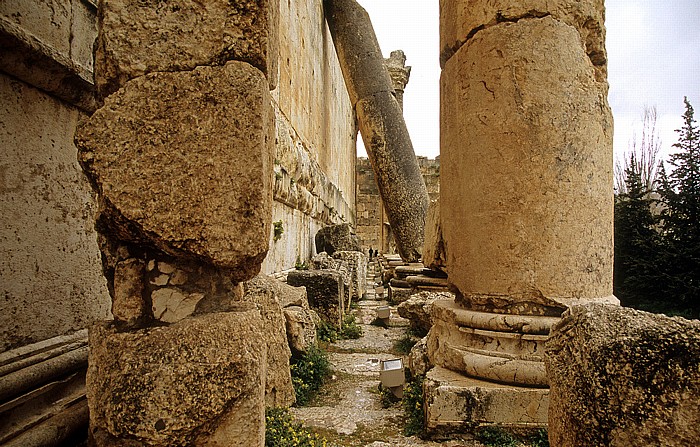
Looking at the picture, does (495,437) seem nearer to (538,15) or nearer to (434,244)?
(434,244)

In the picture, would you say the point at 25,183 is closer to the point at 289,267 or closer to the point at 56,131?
the point at 56,131

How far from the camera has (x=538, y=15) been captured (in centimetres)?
317

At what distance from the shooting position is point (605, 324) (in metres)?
1.52

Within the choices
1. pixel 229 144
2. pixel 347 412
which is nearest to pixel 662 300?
pixel 347 412

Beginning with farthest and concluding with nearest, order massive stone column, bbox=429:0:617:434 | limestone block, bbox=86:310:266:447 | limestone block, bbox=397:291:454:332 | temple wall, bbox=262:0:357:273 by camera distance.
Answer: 1. temple wall, bbox=262:0:357:273
2. limestone block, bbox=397:291:454:332
3. massive stone column, bbox=429:0:617:434
4. limestone block, bbox=86:310:266:447

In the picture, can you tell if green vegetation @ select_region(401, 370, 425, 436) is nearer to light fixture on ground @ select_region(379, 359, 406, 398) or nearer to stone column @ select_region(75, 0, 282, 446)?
light fixture on ground @ select_region(379, 359, 406, 398)

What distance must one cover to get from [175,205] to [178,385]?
1.97 ft

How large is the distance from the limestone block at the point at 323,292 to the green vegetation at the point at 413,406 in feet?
6.25

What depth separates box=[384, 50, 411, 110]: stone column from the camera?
58.5 ft

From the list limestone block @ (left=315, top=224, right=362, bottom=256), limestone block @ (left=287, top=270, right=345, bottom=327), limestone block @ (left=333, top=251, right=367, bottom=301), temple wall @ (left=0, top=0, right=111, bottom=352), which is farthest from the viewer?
limestone block @ (left=315, top=224, right=362, bottom=256)

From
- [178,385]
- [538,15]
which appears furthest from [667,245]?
[178,385]

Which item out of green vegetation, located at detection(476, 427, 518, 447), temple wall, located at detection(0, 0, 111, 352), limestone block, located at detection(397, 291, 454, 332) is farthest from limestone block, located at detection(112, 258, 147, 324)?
limestone block, located at detection(397, 291, 454, 332)

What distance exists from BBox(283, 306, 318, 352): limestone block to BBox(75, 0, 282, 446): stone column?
2118 mm

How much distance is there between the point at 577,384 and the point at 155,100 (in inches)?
65.2
